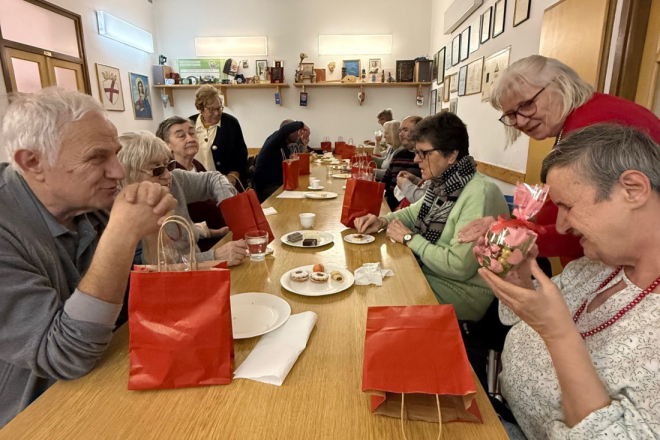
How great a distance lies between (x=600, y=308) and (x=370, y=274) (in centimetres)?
70

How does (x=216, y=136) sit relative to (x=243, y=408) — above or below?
above

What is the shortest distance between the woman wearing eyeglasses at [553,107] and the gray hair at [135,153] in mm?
1387

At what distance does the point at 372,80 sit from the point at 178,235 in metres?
6.30

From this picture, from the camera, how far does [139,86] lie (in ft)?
Result: 21.2

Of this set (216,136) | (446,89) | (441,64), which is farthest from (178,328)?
(441,64)

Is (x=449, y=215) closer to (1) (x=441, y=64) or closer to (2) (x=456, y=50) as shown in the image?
(2) (x=456, y=50)

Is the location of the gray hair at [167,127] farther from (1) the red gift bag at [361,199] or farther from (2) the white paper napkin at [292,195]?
(1) the red gift bag at [361,199]

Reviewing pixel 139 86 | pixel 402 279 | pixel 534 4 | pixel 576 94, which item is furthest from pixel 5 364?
pixel 139 86

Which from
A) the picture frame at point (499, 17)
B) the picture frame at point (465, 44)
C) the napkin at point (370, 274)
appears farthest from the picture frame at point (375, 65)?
the napkin at point (370, 274)

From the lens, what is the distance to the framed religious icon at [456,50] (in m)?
5.06

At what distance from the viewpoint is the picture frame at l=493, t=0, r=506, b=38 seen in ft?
11.7

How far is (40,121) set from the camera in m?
0.97

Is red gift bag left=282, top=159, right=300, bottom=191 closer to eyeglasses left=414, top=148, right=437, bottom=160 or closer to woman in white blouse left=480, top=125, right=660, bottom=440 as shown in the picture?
eyeglasses left=414, top=148, right=437, bottom=160

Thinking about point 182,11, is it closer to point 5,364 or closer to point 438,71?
point 438,71
